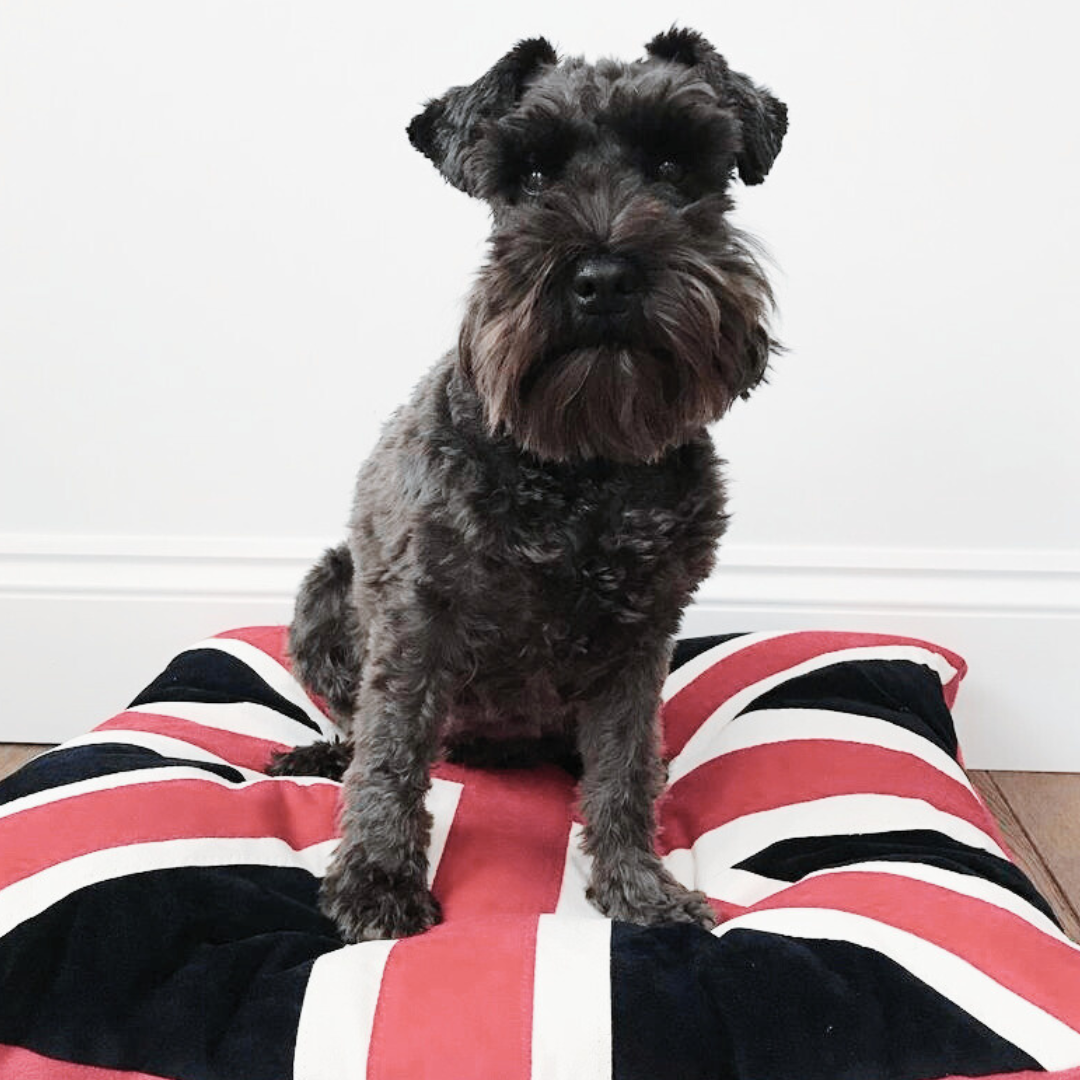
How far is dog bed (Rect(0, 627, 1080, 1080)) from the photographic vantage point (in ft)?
4.15

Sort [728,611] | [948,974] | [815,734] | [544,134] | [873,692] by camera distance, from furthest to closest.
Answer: [728,611] < [873,692] < [815,734] < [544,134] < [948,974]

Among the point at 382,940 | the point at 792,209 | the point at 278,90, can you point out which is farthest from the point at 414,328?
the point at 382,940

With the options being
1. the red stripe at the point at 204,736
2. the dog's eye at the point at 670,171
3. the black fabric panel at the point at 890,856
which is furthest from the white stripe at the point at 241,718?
the dog's eye at the point at 670,171

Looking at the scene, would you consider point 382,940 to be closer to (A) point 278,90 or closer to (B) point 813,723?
(B) point 813,723

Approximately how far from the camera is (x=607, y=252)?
4.48ft

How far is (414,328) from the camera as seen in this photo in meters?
2.62

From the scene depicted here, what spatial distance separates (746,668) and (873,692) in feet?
0.87

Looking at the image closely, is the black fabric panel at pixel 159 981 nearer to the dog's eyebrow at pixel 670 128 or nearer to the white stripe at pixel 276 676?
the white stripe at pixel 276 676

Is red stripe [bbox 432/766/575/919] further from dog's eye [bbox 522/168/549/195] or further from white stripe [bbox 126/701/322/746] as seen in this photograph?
dog's eye [bbox 522/168/549/195]

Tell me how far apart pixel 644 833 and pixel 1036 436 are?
1453 mm

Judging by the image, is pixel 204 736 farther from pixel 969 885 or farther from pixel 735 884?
pixel 969 885

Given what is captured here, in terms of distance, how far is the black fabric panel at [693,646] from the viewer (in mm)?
2525

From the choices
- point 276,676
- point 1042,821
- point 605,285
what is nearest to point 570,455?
point 605,285

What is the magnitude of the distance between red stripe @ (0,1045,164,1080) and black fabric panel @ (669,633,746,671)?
1462 millimetres
